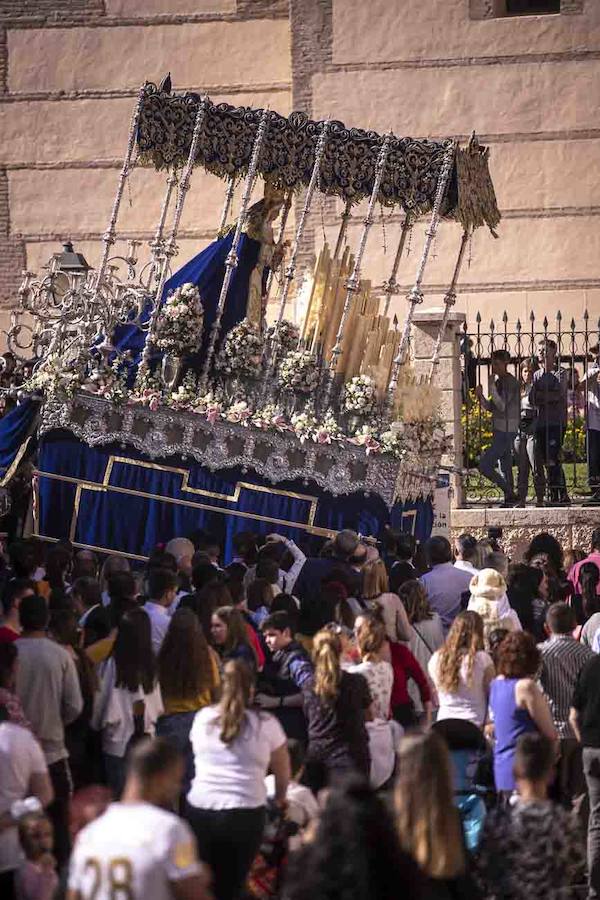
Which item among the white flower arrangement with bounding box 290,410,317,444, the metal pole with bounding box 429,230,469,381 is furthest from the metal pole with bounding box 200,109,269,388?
the metal pole with bounding box 429,230,469,381

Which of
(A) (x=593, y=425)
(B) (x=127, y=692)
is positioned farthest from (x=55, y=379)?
(B) (x=127, y=692)

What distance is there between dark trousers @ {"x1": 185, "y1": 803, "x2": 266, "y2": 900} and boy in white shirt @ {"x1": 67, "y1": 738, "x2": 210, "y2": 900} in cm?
182

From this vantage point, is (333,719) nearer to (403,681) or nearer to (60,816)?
(403,681)

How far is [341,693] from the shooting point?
28.4 feet

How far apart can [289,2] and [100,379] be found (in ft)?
43.8

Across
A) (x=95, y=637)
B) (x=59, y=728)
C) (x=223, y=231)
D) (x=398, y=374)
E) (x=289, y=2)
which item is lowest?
(x=59, y=728)

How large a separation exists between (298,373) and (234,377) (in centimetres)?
62

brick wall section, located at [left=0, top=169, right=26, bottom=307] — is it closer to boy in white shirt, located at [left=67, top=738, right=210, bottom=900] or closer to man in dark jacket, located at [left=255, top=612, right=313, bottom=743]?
man in dark jacket, located at [left=255, top=612, right=313, bottom=743]

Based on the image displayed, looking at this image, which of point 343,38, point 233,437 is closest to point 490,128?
point 343,38

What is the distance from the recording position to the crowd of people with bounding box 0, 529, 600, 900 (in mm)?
5586

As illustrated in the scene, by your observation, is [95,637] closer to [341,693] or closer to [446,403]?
[341,693]

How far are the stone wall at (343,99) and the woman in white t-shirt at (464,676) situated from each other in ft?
57.6

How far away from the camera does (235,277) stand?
17859mm

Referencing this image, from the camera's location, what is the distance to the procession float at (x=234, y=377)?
53.8 ft
